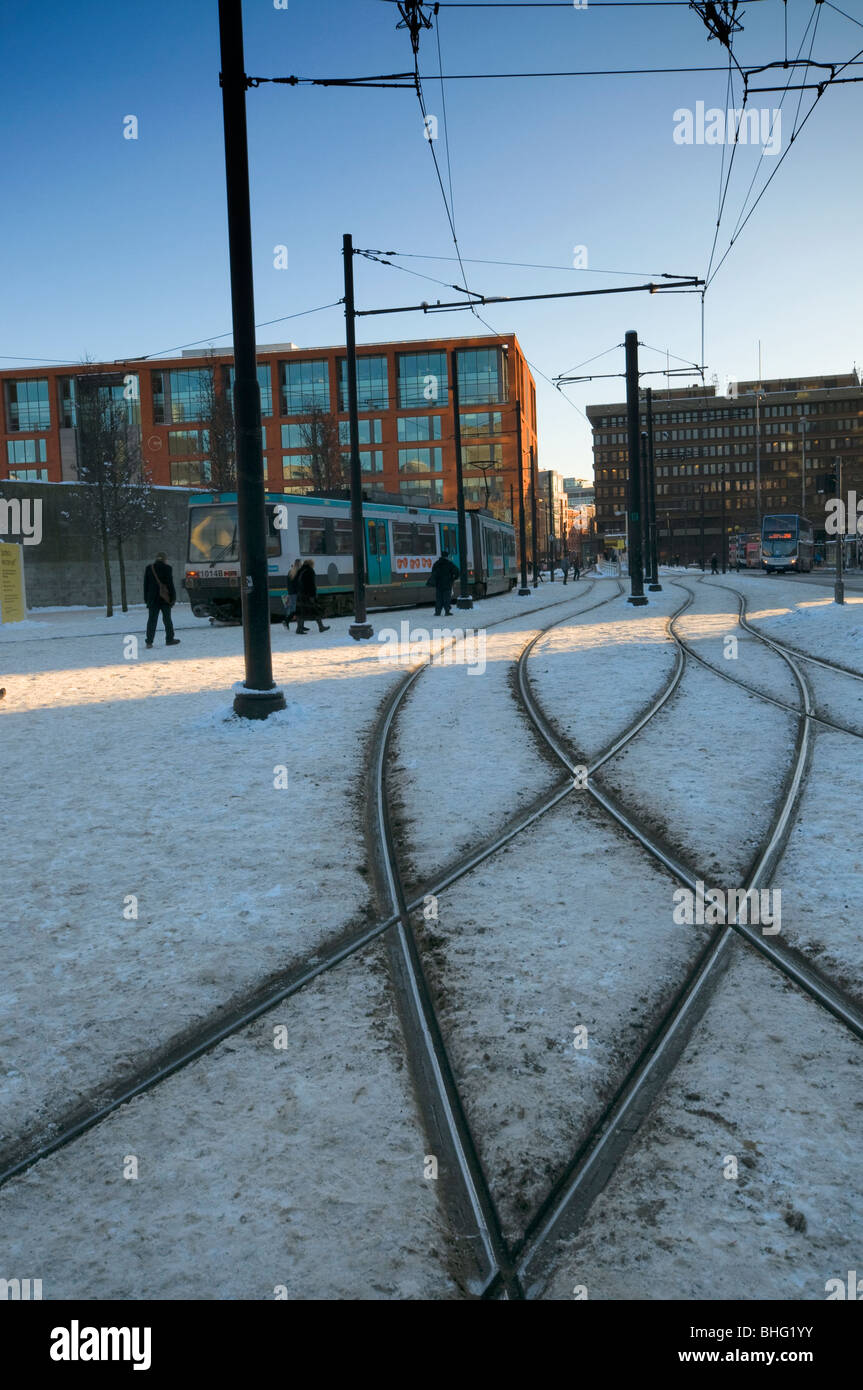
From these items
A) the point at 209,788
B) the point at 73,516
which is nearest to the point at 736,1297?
the point at 209,788

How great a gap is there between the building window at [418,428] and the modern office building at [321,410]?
8 centimetres

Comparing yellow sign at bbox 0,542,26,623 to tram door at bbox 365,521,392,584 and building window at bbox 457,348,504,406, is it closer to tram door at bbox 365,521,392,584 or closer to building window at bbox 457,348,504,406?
tram door at bbox 365,521,392,584

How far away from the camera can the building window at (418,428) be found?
8288 cm

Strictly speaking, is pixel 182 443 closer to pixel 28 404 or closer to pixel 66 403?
pixel 66 403

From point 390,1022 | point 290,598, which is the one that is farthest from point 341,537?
point 390,1022

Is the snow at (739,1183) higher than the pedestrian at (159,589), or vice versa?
the pedestrian at (159,589)

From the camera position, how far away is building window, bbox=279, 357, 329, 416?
8319 centimetres

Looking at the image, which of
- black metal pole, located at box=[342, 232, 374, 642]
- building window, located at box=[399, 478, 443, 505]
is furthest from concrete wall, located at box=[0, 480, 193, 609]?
building window, located at box=[399, 478, 443, 505]

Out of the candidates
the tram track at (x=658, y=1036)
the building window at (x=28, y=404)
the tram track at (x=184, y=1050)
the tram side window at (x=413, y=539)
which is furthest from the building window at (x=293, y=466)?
the tram track at (x=184, y=1050)

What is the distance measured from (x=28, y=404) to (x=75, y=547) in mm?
55883

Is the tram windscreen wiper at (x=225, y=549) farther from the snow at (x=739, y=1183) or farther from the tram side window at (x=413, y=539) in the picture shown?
the snow at (x=739, y=1183)

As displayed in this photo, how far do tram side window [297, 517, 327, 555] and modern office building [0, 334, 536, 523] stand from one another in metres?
55.7

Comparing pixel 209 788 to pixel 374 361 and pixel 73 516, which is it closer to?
pixel 73 516

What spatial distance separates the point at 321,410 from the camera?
80.9 meters
